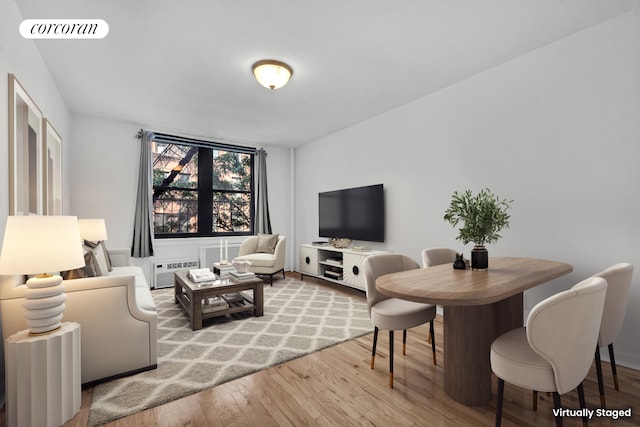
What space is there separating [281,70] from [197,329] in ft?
8.78

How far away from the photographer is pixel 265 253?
5383 mm

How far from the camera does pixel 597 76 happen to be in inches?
96.3

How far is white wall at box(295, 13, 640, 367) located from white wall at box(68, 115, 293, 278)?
4.03 meters

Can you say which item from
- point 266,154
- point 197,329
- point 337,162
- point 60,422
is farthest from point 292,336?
point 266,154

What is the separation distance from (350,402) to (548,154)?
2.65 metres

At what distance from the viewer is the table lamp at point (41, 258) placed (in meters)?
1.59

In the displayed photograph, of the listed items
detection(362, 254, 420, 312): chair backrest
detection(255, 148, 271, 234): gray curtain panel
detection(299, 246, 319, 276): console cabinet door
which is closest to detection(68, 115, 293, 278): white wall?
detection(255, 148, 271, 234): gray curtain panel

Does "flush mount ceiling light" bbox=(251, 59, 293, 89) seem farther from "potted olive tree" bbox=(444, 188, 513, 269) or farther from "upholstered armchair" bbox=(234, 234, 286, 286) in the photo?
"upholstered armchair" bbox=(234, 234, 286, 286)

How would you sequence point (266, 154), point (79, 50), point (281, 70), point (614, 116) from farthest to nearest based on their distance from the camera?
point (266, 154) → point (281, 70) → point (79, 50) → point (614, 116)

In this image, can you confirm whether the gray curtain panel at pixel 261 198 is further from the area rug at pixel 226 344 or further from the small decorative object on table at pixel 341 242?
the area rug at pixel 226 344

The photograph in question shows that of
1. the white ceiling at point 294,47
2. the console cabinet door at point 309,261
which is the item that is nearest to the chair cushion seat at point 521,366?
the white ceiling at point 294,47

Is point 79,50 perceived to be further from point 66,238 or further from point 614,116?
point 614,116

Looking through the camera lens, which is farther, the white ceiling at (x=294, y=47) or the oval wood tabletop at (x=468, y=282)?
the white ceiling at (x=294, y=47)

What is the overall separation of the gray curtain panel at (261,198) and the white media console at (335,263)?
99 cm
